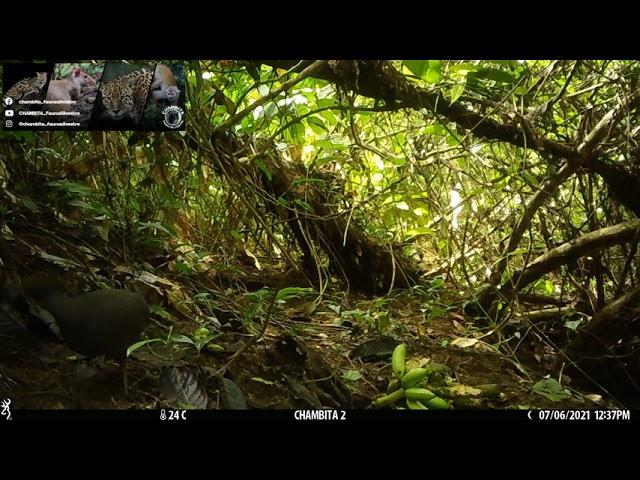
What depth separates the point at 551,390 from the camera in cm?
108

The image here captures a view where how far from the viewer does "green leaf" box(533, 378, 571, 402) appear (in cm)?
108

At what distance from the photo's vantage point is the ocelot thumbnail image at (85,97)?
3.45 ft

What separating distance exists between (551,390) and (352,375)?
397 mm

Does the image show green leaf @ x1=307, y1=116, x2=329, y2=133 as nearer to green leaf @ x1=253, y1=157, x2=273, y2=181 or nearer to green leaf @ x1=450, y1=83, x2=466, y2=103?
green leaf @ x1=253, y1=157, x2=273, y2=181

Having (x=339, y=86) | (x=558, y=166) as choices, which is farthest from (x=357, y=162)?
(x=558, y=166)

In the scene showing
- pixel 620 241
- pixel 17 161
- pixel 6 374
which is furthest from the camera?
pixel 620 241

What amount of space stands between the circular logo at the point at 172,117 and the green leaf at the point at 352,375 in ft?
1.97

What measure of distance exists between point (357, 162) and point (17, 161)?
771 mm

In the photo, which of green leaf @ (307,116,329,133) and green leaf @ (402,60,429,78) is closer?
green leaf @ (402,60,429,78)

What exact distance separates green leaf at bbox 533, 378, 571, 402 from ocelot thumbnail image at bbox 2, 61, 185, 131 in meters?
0.92

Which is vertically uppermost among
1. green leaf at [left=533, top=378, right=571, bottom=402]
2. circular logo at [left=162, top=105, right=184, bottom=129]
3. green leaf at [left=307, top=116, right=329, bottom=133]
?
green leaf at [left=307, top=116, right=329, bottom=133]

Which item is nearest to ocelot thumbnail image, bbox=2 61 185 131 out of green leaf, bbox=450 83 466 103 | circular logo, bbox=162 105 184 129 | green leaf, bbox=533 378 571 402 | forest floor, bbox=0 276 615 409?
circular logo, bbox=162 105 184 129
